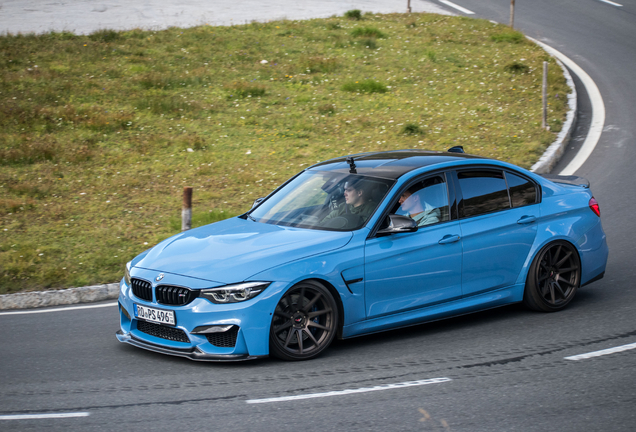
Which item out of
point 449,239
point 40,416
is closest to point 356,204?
point 449,239

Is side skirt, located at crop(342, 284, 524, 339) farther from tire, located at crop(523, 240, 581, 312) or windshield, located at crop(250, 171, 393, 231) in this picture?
windshield, located at crop(250, 171, 393, 231)

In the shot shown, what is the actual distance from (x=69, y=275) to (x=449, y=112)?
10.7m

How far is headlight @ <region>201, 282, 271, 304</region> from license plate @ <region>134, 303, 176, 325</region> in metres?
0.37

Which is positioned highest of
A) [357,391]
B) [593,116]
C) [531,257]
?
[593,116]

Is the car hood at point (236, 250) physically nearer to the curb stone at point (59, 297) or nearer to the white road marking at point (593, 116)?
the curb stone at point (59, 297)

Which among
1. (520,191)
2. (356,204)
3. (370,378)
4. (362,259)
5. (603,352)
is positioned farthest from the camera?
(520,191)

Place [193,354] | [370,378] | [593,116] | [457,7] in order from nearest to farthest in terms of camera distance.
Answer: [370,378]
[193,354]
[593,116]
[457,7]

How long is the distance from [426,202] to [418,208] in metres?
0.12

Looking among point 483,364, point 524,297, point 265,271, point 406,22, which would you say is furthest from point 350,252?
point 406,22

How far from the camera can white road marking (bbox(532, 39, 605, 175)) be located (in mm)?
13316

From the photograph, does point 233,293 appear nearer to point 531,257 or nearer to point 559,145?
point 531,257

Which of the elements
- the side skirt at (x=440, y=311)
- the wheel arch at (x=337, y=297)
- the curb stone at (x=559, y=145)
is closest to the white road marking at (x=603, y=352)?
the side skirt at (x=440, y=311)

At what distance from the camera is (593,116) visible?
642 inches

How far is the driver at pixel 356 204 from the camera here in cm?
638
